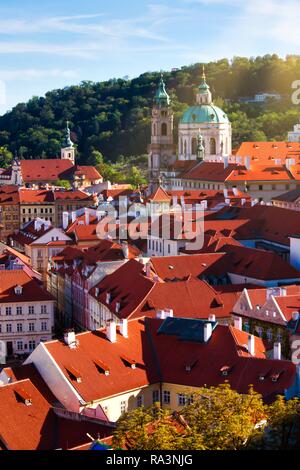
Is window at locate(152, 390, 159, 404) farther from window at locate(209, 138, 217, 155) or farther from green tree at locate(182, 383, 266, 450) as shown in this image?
window at locate(209, 138, 217, 155)

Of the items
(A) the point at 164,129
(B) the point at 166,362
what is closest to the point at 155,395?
(B) the point at 166,362

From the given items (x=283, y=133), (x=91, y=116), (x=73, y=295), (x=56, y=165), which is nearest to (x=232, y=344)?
(x=73, y=295)

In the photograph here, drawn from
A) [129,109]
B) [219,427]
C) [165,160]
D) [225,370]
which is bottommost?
[225,370]

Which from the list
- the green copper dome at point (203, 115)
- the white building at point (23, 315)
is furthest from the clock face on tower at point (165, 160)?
the white building at point (23, 315)

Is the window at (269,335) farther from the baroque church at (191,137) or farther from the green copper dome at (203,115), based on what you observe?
the green copper dome at (203,115)

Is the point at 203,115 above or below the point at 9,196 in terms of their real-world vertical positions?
above

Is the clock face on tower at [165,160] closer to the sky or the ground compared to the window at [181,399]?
closer to the sky

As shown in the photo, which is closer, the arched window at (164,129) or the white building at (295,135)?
the arched window at (164,129)

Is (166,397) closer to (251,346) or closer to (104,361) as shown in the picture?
(104,361)
